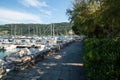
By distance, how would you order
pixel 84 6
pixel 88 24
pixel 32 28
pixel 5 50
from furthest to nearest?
pixel 32 28
pixel 5 50
pixel 84 6
pixel 88 24

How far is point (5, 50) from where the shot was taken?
74.1 m

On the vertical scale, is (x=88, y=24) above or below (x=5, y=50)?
above

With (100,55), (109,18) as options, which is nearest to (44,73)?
(109,18)

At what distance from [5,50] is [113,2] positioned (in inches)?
2552

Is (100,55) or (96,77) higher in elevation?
(100,55)

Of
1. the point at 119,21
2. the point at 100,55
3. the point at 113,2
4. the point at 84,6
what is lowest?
the point at 100,55

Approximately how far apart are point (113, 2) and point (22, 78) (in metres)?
6.81

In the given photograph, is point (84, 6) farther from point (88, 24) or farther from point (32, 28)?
point (32, 28)

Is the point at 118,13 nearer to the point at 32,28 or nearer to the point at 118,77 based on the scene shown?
the point at 118,77

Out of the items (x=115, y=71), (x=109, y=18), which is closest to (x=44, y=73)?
(x=109, y=18)

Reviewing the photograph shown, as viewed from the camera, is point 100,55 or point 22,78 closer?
point 100,55

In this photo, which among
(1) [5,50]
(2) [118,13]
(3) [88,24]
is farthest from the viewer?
(1) [5,50]

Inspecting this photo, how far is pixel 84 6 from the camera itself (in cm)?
3412

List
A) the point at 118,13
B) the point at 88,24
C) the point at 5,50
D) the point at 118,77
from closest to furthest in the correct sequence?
the point at 118,77 → the point at 118,13 → the point at 88,24 → the point at 5,50
